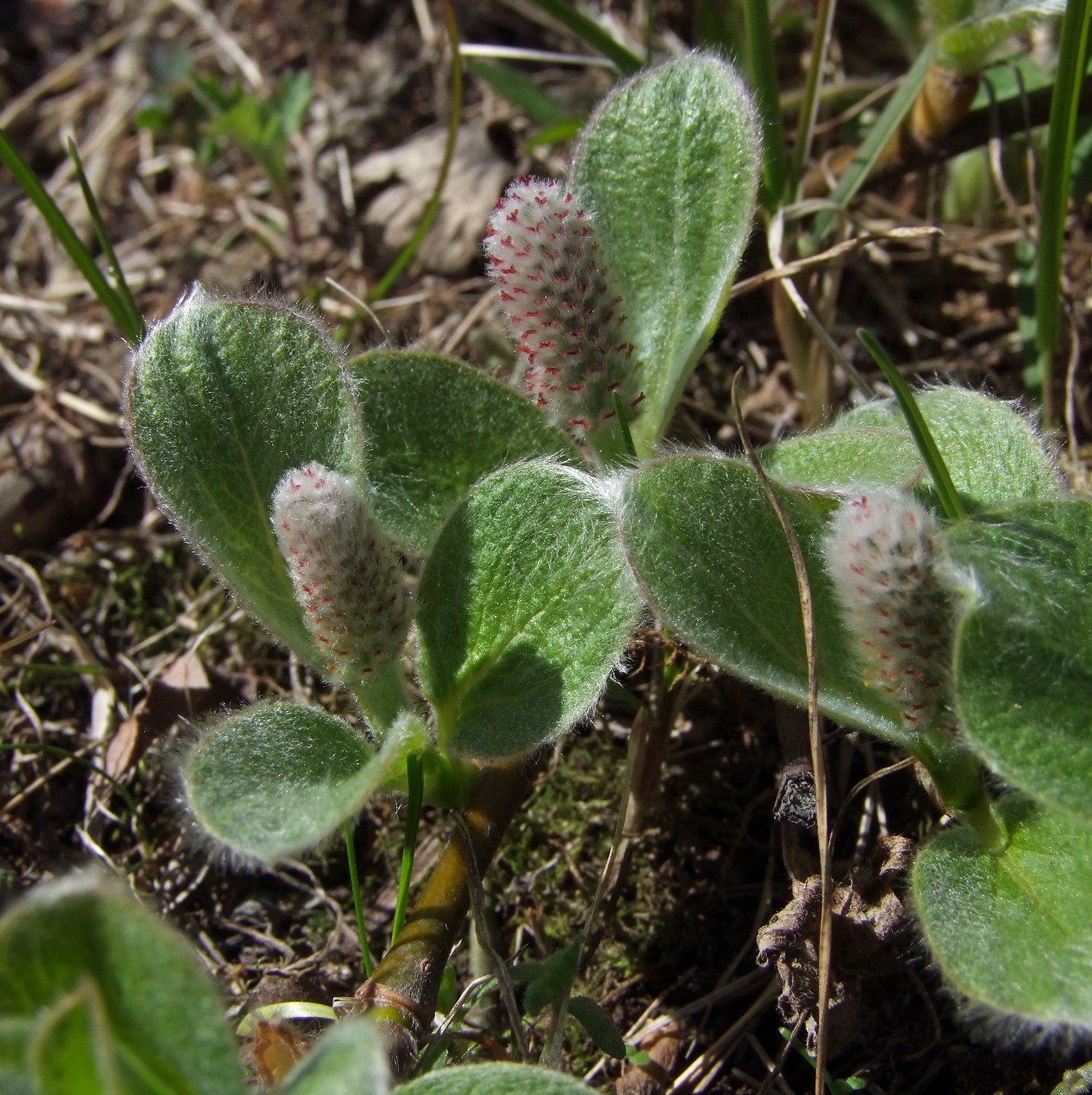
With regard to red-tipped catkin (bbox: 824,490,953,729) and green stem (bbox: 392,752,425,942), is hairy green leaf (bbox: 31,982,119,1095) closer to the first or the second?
green stem (bbox: 392,752,425,942)

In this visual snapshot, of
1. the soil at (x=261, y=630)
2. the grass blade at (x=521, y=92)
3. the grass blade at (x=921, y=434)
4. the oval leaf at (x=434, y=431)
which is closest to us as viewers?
the grass blade at (x=921, y=434)

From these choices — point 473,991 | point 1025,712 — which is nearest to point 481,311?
point 473,991

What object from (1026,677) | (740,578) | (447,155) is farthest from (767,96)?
(1026,677)

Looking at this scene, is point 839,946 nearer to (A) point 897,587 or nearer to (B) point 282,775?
(A) point 897,587

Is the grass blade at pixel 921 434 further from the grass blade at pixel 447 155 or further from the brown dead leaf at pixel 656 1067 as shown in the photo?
the grass blade at pixel 447 155

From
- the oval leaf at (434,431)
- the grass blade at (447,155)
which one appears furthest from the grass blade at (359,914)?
the grass blade at (447,155)

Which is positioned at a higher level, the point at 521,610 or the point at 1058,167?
the point at 1058,167

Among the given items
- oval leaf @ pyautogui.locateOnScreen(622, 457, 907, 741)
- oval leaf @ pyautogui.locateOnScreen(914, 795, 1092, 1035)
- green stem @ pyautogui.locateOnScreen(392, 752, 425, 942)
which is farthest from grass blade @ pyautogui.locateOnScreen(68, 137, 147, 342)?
oval leaf @ pyautogui.locateOnScreen(914, 795, 1092, 1035)
